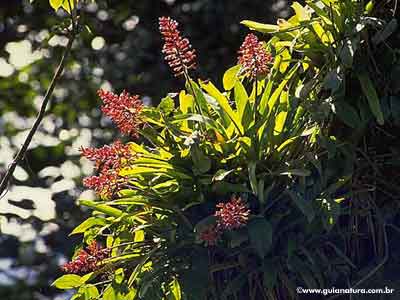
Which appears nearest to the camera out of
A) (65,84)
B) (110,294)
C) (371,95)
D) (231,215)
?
(231,215)

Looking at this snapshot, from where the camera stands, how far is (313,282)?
51.1 inches

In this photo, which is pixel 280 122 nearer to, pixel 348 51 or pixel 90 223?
pixel 348 51

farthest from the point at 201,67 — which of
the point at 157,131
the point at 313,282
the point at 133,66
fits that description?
the point at 313,282

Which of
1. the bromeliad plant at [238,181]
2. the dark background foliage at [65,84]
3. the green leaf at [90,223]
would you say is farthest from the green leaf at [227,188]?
the dark background foliage at [65,84]

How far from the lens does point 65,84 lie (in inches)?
134

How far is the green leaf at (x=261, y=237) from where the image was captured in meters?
1.26

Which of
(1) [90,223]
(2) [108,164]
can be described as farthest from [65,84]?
(2) [108,164]

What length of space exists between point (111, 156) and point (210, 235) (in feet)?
0.68

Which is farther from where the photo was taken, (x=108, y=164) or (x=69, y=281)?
(x=69, y=281)

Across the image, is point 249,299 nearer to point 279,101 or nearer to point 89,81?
point 279,101

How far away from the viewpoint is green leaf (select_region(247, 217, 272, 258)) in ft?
4.14

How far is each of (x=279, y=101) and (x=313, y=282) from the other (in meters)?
0.27

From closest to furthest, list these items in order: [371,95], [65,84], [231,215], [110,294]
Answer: [231,215]
[371,95]
[110,294]
[65,84]

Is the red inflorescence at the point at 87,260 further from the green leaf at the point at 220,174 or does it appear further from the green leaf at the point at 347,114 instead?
the green leaf at the point at 347,114
